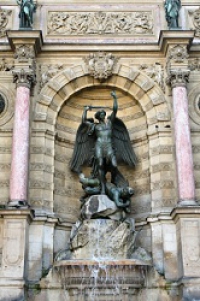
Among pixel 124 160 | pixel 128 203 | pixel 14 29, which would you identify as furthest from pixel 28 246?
pixel 14 29

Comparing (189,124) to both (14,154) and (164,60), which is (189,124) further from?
(14,154)

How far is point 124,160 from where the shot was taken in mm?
14250

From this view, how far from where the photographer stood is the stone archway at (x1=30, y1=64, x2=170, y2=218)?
542 inches

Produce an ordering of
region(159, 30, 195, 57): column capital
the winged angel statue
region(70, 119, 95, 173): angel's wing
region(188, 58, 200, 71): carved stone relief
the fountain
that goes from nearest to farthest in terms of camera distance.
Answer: the fountain
the winged angel statue
region(159, 30, 195, 57): column capital
region(70, 119, 95, 173): angel's wing
region(188, 58, 200, 71): carved stone relief

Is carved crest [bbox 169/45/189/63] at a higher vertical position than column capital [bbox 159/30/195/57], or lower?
lower

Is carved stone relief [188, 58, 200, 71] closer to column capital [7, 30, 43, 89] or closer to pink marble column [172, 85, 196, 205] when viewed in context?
pink marble column [172, 85, 196, 205]

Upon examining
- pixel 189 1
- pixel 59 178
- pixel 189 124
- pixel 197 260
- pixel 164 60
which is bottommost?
pixel 197 260

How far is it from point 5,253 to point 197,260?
470cm

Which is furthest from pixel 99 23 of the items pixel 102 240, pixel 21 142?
pixel 102 240

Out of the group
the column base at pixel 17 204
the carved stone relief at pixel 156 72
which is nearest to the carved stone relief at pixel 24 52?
the carved stone relief at pixel 156 72

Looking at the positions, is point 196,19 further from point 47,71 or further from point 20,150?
point 20,150

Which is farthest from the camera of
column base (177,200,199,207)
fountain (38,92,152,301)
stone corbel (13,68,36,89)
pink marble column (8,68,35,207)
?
stone corbel (13,68,36,89)

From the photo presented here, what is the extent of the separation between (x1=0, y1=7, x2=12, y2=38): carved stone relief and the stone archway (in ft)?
7.47

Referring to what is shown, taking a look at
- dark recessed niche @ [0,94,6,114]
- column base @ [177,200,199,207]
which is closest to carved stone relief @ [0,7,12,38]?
dark recessed niche @ [0,94,6,114]
